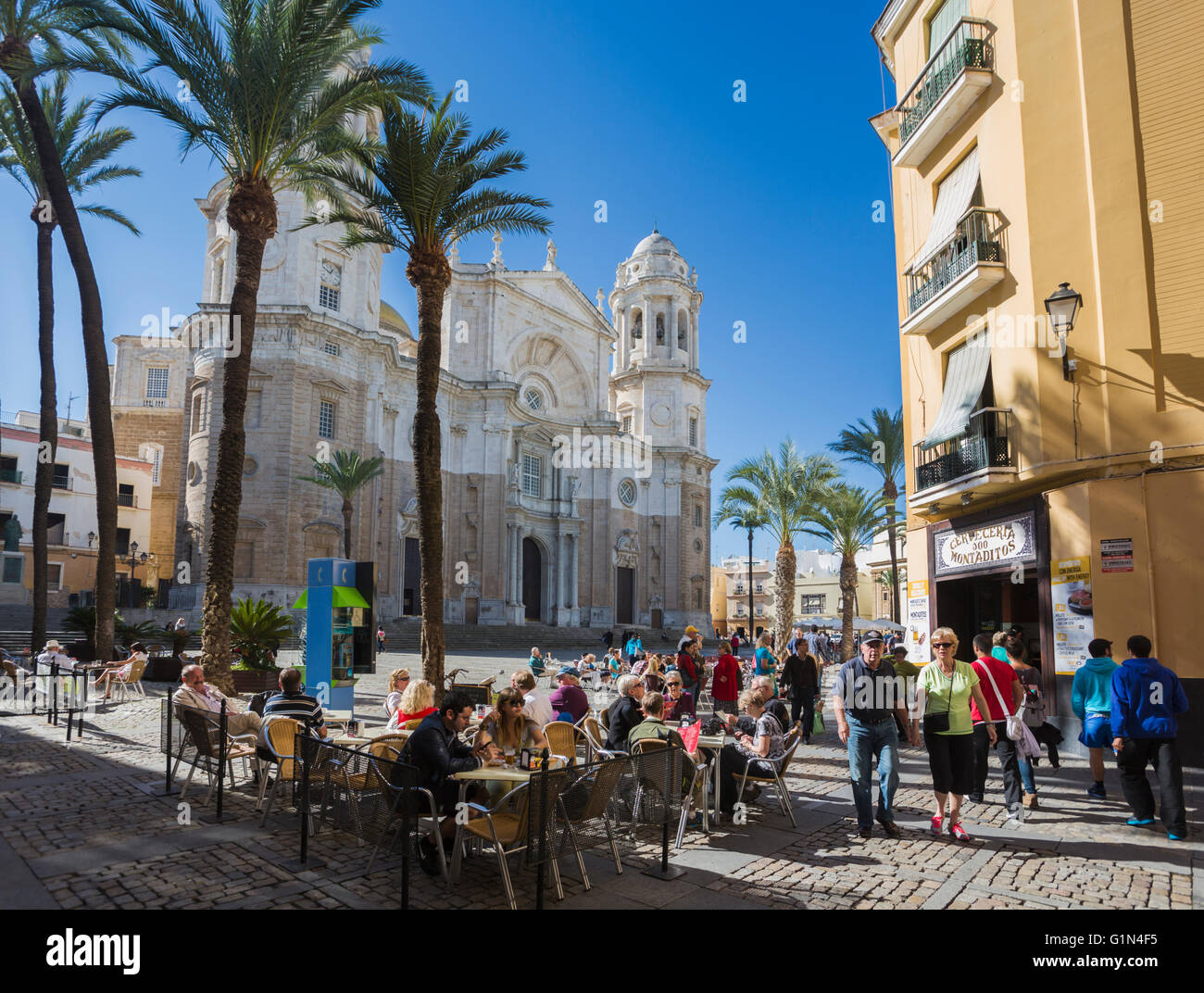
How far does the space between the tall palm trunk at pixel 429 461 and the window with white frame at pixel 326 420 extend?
23.1m

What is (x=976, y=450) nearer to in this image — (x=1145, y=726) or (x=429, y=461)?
(x=1145, y=726)

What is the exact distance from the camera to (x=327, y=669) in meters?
13.8

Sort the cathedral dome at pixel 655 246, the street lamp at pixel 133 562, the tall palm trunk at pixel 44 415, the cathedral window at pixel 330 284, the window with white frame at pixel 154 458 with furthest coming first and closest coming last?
the cathedral dome at pixel 655 246 → the window with white frame at pixel 154 458 → the cathedral window at pixel 330 284 → the street lamp at pixel 133 562 → the tall palm trunk at pixel 44 415

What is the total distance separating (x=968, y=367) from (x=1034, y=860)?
9688mm

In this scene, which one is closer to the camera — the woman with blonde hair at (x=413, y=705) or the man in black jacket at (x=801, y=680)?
the woman with blonde hair at (x=413, y=705)

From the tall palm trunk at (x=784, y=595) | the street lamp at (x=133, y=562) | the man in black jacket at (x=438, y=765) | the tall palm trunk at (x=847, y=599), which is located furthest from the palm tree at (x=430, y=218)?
the street lamp at (x=133, y=562)

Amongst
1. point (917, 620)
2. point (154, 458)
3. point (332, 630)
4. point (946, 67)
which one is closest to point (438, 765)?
point (332, 630)

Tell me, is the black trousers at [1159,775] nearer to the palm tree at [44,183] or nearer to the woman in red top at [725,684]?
the woman in red top at [725,684]

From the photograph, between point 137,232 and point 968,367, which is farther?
point 137,232

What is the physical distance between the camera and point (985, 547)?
1327 centimetres

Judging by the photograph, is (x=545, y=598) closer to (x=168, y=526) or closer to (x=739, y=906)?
(x=168, y=526)

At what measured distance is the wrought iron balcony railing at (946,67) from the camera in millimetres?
13375

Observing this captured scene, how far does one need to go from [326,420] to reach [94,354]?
19.0 m

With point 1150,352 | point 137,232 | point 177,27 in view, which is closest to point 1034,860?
point 1150,352
